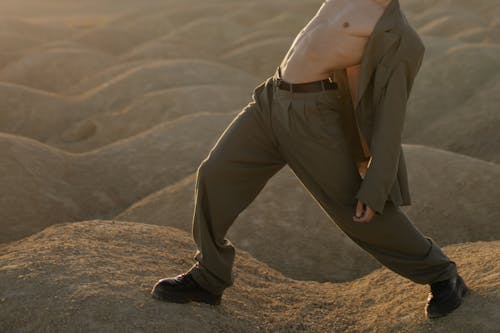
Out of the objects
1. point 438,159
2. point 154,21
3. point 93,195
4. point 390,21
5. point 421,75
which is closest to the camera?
point 390,21

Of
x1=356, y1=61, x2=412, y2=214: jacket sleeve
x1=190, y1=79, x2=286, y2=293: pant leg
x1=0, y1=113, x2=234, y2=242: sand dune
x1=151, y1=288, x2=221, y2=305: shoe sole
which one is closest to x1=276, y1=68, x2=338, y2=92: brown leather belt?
x1=190, y1=79, x2=286, y2=293: pant leg

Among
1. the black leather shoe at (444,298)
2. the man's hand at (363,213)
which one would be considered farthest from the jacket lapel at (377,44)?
the black leather shoe at (444,298)

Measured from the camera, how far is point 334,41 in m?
3.62

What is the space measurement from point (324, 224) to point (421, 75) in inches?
383

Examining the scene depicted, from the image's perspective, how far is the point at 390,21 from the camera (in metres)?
3.45

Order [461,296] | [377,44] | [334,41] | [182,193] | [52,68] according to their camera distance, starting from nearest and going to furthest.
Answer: [377,44] → [334,41] → [461,296] → [182,193] → [52,68]

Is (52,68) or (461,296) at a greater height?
(461,296)

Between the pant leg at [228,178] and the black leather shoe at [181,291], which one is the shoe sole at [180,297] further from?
the pant leg at [228,178]

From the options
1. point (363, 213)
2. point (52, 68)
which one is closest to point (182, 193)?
point (363, 213)

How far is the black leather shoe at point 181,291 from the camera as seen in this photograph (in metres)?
4.06

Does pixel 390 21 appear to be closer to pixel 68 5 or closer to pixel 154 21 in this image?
pixel 154 21

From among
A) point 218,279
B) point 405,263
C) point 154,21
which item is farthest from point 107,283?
point 154,21

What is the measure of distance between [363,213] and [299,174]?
0.50m

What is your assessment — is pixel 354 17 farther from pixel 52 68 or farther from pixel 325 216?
pixel 52 68
